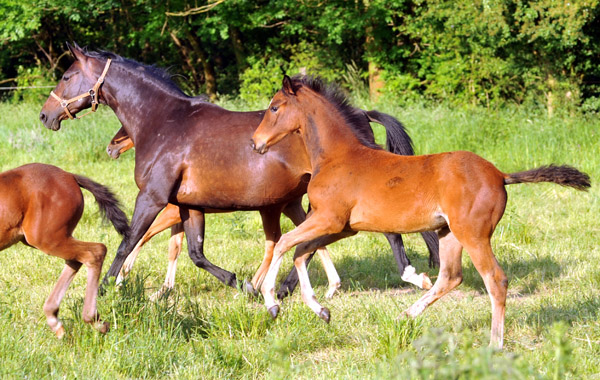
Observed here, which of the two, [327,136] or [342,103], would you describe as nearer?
[327,136]

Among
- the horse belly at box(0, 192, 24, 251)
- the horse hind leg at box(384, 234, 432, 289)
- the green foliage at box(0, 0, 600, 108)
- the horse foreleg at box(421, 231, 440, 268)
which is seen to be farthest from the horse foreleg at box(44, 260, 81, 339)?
the green foliage at box(0, 0, 600, 108)

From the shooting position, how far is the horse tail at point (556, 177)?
4.58m

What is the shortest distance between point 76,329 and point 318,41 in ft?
62.6

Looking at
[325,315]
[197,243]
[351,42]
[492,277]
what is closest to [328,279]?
[197,243]

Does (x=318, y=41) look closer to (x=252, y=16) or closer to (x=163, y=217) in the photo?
(x=252, y=16)

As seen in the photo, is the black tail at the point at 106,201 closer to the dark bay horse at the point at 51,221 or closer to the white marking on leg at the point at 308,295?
the dark bay horse at the point at 51,221

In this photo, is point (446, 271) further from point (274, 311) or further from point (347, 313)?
point (274, 311)

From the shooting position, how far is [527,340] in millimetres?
4691

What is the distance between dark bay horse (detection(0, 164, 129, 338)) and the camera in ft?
14.8

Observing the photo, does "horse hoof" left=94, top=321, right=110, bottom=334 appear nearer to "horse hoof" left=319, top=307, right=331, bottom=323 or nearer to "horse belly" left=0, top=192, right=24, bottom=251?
"horse belly" left=0, top=192, right=24, bottom=251

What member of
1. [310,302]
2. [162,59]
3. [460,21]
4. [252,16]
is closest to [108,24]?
[162,59]

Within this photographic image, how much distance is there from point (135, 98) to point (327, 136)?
2.07 metres

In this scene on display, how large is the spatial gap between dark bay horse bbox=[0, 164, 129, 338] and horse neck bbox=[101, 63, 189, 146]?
1700mm

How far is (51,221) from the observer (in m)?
4.57
